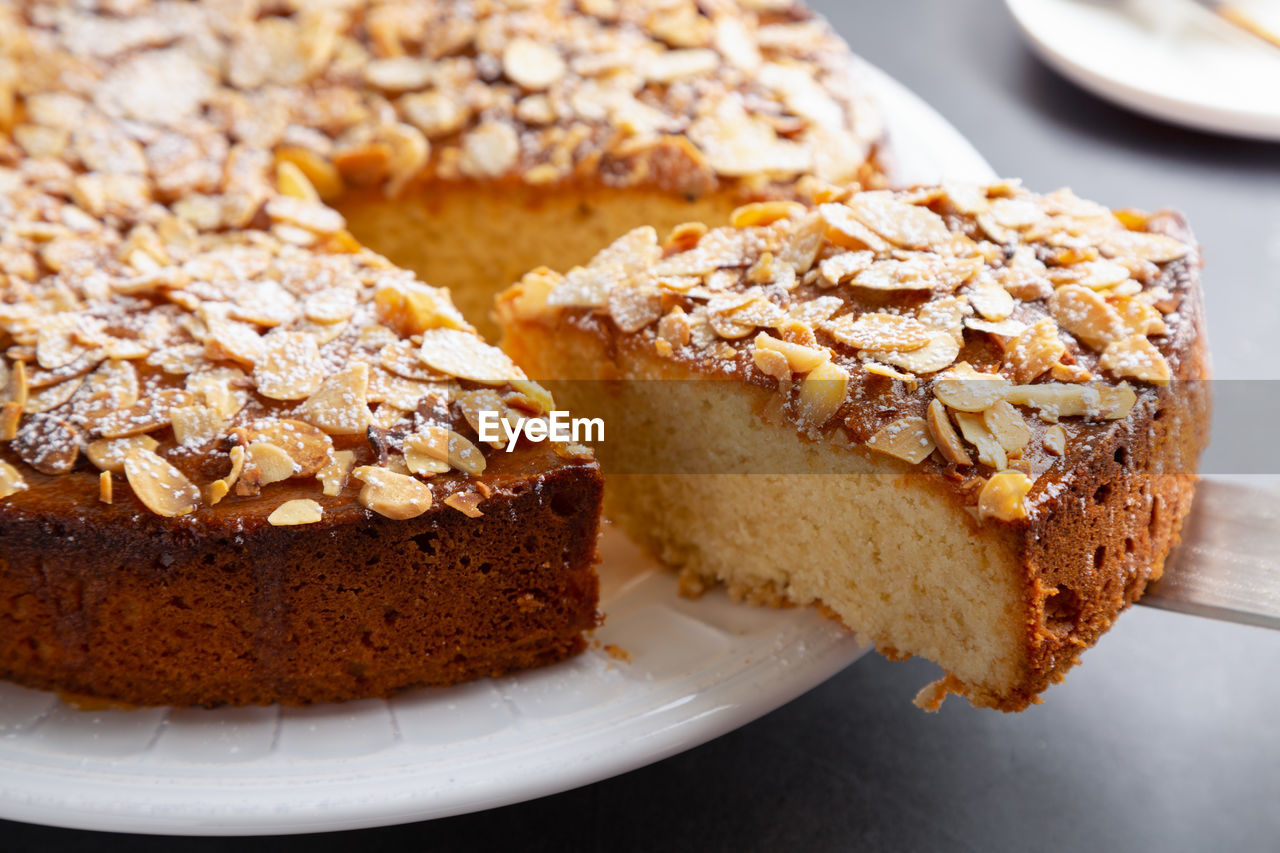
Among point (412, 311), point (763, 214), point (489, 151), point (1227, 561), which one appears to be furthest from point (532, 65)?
point (1227, 561)

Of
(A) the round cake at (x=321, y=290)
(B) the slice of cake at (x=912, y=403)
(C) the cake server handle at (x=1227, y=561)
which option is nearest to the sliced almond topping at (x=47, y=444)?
(A) the round cake at (x=321, y=290)

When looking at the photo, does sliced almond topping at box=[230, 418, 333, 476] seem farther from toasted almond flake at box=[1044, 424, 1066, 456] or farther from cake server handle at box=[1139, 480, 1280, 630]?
cake server handle at box=[1139, 480, 1280, 630]

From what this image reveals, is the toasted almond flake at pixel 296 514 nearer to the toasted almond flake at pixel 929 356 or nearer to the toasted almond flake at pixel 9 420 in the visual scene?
the toasted almond flake at pixel 9 420

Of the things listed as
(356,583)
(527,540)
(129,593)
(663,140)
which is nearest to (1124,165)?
(663,140)

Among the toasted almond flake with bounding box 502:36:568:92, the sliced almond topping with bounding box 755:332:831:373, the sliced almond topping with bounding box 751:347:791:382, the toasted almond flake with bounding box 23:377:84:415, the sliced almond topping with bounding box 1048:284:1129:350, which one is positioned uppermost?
the toasted almond flake with bounding box 502:36:568:92

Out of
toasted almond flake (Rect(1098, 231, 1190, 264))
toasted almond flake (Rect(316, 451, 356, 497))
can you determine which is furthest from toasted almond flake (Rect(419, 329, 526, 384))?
toasted almond flake (Rect(1098, 231, 1190, 264))

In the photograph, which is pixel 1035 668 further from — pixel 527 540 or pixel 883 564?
pixel 527 540

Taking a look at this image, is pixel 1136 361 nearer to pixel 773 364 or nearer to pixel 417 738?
pixel 773 364
